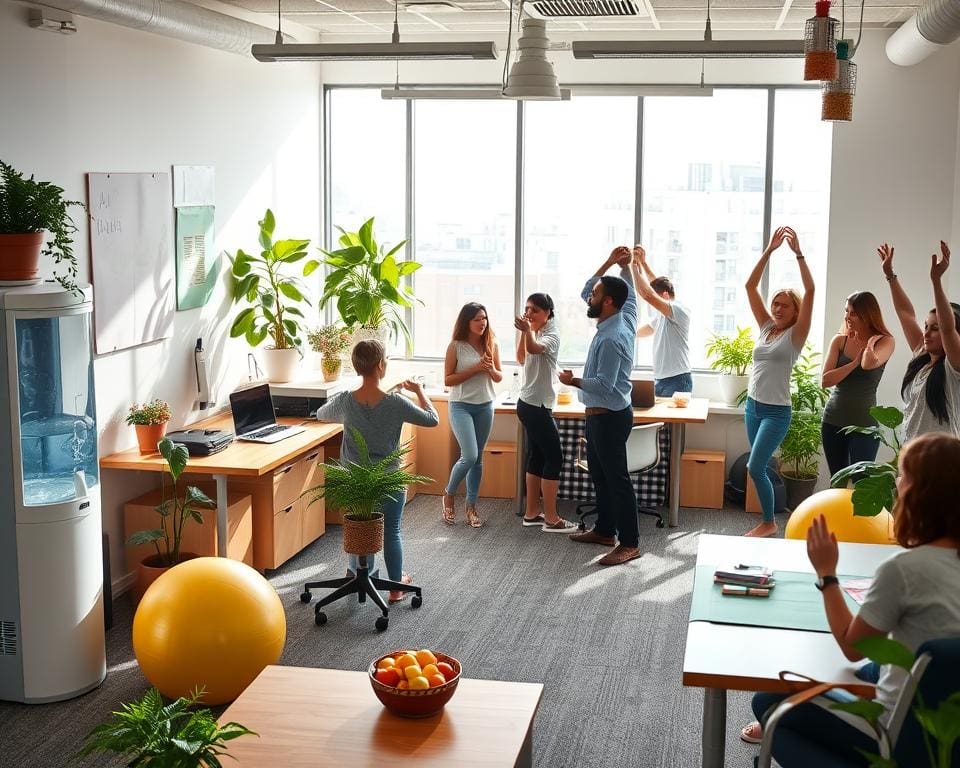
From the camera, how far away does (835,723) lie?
327cm

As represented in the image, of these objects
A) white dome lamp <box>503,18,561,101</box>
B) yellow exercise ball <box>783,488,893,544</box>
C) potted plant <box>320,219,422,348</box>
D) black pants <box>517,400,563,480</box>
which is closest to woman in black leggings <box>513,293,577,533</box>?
black pants <box>517,400,563,480</box>

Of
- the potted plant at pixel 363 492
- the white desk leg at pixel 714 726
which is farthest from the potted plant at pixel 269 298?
the white desk leg at pixel 714 726

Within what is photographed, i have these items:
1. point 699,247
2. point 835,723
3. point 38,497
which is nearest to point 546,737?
point 835,723

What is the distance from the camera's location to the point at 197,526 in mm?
6219

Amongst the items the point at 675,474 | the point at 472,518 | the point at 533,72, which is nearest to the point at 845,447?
the point at 675,474

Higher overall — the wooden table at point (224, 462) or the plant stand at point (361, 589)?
the wooden table at point (224, 462)

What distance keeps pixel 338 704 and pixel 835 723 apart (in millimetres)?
1562

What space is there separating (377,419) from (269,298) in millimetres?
2067

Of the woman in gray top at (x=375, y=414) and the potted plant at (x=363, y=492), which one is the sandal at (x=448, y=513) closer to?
the woman in gray top at (x=375, y=414)

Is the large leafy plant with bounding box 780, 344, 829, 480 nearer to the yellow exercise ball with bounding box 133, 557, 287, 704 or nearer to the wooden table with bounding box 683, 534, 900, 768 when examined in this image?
the wooden table with bounding box 683, 534, 900, 768

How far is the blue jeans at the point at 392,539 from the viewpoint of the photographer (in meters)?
5.96

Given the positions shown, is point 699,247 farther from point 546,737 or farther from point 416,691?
point 416,691

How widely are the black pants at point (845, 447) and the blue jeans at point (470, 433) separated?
84.5 inches

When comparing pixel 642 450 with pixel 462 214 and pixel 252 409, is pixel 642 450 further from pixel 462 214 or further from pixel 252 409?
pixel 462 214
